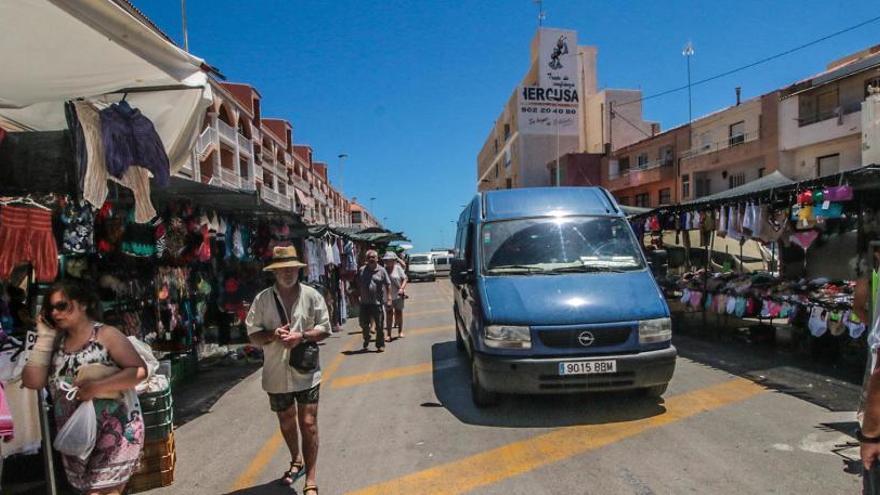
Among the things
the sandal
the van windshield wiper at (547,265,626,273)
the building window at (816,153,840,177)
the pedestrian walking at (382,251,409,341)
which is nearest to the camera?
the sandal

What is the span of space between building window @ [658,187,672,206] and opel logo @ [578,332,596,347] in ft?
123

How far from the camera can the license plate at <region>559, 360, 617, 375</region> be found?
489 centimetres

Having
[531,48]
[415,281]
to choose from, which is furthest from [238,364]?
[531,48]

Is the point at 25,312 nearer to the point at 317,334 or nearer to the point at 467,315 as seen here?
the point at 317,334

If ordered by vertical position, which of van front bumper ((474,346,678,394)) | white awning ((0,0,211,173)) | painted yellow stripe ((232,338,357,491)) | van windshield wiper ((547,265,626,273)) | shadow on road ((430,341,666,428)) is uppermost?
white awning ((0,0,211,173))

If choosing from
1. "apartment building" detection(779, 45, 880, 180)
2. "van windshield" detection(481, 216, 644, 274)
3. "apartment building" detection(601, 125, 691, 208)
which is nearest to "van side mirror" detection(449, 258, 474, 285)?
"van windshield" detection(481, 216, 644, 274)

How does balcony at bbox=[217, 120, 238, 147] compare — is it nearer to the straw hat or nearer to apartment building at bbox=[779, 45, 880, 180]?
the straw hat

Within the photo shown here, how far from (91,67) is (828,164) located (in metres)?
31.6

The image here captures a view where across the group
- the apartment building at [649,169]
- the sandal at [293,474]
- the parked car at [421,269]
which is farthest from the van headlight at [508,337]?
the apartment building at [649,169]

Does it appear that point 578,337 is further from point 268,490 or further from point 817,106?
point 817,106

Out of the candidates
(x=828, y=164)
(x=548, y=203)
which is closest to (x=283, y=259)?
(x=548, y=203)

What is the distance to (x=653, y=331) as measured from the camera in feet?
16.6

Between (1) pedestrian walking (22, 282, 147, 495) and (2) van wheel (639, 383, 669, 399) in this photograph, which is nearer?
(1) pedestrian walking (22, 282, 147, 495)

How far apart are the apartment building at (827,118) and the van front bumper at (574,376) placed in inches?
986
